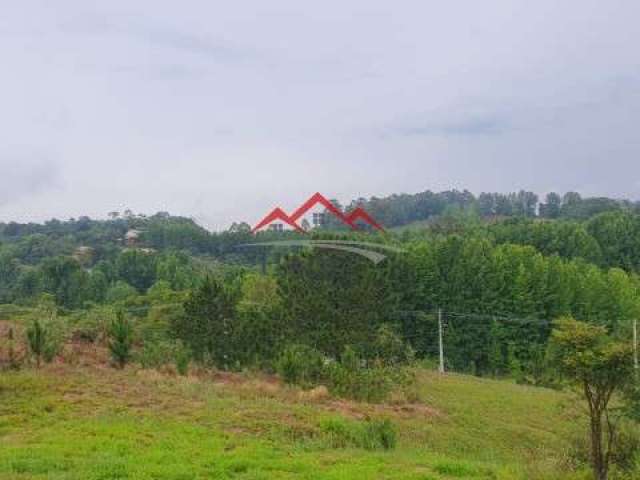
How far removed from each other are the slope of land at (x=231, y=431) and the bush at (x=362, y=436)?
0.05 meters

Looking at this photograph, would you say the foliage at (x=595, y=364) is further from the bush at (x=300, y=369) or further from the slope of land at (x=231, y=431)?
the bush at (x=300, y=369)

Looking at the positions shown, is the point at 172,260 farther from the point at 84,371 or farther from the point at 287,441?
the point at 287,441

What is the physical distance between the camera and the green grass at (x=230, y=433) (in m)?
7.70

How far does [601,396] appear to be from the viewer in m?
7.42

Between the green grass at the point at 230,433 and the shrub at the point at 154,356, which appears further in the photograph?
the shrub at the point at 154,356

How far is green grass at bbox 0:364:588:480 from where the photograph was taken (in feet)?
25.2

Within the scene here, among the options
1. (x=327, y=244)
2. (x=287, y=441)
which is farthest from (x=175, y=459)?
(x=327, y=244)

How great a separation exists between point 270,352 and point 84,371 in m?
6.09

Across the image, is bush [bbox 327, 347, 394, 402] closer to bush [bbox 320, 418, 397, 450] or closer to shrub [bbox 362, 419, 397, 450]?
bush [bbox 320, 418, 397, 450]

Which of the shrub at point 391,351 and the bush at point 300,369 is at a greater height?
the bush at point 300,369

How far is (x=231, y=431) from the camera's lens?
10.3m

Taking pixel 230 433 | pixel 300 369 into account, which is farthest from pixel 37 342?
pixel 230 433

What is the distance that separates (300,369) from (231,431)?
18.5 feet

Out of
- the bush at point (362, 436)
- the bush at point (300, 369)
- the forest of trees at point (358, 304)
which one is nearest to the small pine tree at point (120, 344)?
the forest of trees at point (358, 304)
